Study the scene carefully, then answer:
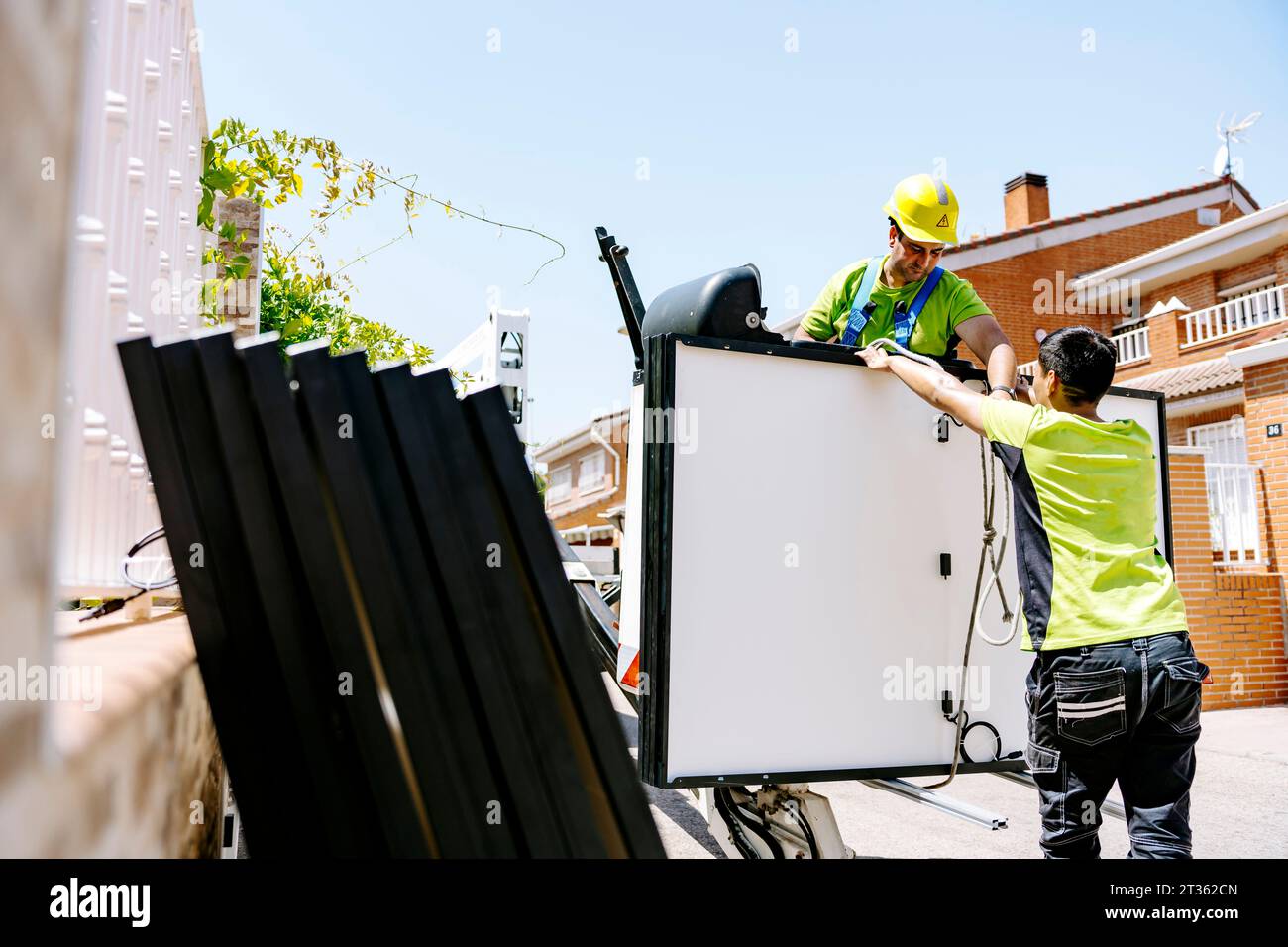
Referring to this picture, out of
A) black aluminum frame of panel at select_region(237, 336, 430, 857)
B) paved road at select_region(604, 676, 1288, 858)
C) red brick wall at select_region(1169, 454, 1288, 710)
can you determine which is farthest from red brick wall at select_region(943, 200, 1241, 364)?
black aluminum frame of panel at select_region(237, 336, 430, 857)

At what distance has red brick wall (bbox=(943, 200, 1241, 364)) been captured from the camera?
19.7m

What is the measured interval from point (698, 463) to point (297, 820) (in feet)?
4.83

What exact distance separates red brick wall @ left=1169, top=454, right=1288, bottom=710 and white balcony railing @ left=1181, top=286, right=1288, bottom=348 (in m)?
8.54

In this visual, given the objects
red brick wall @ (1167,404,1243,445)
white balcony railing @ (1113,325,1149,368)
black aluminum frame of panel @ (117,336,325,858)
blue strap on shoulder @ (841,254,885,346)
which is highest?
white balcony railing @ (1113,325,1149,368)

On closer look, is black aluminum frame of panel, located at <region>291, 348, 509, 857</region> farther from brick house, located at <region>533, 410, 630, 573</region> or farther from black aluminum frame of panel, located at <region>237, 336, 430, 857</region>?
brick house, located at <region>533, 410, 630, 573</region>

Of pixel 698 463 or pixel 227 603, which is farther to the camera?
pixel 698 463

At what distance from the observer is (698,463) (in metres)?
2.59

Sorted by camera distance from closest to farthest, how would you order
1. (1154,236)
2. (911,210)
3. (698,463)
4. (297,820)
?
(297,820), (698,463), (911,210), (1154,236)

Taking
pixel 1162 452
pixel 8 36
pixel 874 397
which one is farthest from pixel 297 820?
pixel 1162 452

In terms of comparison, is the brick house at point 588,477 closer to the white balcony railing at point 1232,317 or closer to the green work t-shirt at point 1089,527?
the white balcony railing at point 1232,317

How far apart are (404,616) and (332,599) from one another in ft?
0.41

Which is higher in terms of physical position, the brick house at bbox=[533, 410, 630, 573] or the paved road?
the brick house at bbox=[533, 410, 630, 573]

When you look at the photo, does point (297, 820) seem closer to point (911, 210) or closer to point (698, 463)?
point (698, 463)

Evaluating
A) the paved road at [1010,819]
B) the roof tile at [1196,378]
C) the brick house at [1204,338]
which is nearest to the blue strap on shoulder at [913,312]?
the paved road at [1010,819]
